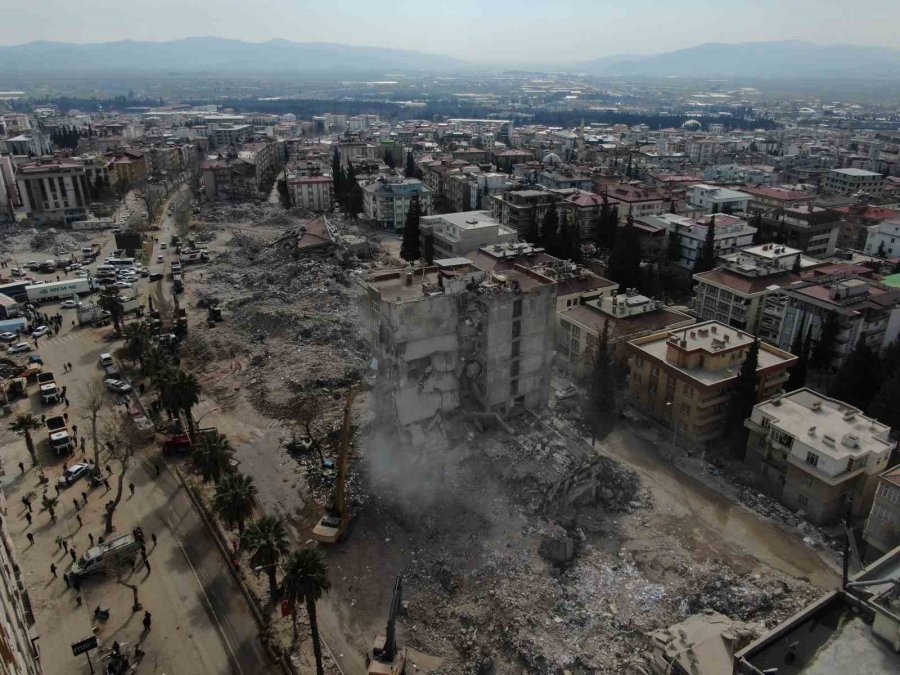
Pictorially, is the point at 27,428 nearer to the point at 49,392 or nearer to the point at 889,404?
the point at 49,392

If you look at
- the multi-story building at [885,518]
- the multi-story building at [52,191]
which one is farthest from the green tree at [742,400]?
the multi-story building at [52,191]

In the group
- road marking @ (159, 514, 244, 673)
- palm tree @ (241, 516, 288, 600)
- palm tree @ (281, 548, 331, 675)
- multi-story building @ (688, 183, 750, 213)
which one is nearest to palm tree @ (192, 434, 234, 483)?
road marking @ (159, 514, 244, 673)

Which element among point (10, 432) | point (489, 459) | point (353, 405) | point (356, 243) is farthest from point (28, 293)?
point (489, 459)

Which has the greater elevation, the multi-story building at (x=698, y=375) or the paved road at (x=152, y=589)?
the multi-story building at (x=698, y=375)

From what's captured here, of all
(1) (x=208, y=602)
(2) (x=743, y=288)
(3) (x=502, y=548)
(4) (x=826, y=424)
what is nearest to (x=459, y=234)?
(2) (x=743, y=288)

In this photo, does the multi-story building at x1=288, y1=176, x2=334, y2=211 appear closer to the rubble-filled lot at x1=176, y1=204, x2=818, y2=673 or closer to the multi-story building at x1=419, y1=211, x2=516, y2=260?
the multi-story building at x1=419, y1=211, x2=516, y2=260

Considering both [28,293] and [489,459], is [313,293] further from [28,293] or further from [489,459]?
[489,459]

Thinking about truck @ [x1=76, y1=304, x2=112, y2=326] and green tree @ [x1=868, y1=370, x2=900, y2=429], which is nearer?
green tree @ [x1=868, y1=370, x2=900, y2=429]

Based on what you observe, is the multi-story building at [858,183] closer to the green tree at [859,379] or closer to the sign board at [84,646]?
the green tree at [859,379]
